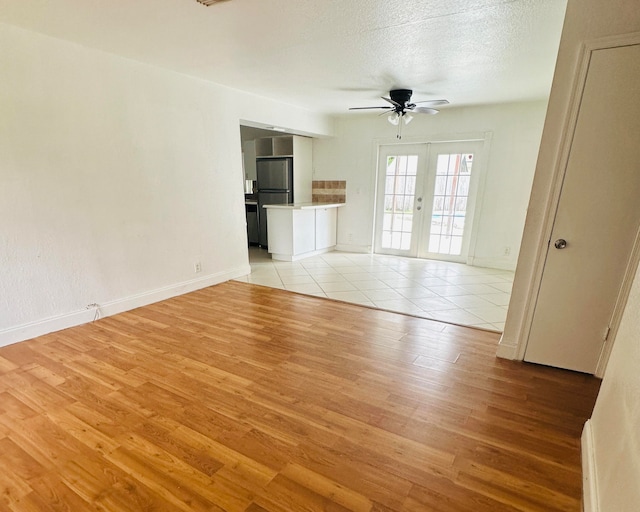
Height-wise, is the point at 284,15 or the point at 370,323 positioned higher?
the point at 284,15

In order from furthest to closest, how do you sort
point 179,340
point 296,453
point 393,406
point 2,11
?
point 179,340, point 2,11, point 393,406, point 296,453

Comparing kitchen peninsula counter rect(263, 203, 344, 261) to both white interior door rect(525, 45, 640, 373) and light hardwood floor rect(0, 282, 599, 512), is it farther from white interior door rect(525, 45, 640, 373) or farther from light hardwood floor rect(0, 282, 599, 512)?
white interior door rect(525, 45, 640, 373)

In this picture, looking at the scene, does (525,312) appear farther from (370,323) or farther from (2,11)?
(2,11)

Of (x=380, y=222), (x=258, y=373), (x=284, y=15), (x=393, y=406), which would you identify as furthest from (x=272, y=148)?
(x=393, y=406)

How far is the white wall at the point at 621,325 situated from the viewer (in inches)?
41.7

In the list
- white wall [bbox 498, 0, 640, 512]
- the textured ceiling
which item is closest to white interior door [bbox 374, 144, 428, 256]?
the textured ceiling

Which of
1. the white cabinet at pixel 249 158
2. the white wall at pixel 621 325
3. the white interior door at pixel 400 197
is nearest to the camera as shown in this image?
the white wall at pixel 621 325

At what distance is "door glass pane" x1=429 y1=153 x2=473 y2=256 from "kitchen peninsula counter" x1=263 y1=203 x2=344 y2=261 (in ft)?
5.71

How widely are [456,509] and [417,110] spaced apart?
3886 mm

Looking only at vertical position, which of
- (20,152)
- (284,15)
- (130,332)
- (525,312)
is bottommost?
(130,332)

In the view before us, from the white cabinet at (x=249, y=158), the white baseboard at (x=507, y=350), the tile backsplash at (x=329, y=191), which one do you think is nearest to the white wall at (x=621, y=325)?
the white baseboard at (x=507, y=350)

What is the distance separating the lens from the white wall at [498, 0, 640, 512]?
1060 millimetres

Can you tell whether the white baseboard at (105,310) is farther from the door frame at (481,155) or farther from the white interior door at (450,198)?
the white interior door at (450,198)

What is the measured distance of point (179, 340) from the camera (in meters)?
2.62
